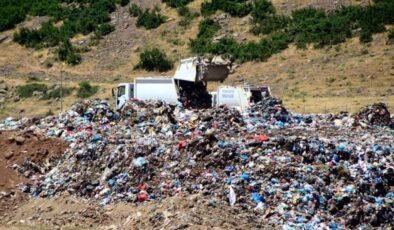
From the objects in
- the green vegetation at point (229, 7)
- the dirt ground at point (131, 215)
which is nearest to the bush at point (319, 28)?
the green vegetation at point (229, 7)

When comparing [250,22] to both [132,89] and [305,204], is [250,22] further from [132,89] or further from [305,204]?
[305,204]

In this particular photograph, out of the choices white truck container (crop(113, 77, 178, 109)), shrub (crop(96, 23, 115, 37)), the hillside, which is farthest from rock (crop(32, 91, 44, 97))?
white truck container (crop(113, 77, 178, 109))

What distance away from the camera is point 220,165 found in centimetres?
1271

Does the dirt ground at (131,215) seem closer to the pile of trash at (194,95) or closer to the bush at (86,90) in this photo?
the pile of trash at (194,95)

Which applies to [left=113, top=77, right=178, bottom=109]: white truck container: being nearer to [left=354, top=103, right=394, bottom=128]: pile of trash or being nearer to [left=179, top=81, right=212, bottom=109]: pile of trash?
[left=179, top=81, right=212, bottom=109]: pile of trash

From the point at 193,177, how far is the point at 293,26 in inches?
1089

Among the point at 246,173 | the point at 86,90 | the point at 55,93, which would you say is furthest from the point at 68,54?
the point at 246,173

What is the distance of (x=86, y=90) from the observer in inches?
1335

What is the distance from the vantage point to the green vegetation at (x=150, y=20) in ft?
144

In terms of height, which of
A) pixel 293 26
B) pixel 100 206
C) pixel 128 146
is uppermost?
pixel 293 26

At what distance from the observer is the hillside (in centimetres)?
2953

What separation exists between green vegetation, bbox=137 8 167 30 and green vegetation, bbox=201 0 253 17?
283cm

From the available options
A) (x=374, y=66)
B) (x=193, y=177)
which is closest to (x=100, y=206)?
(x=193, y=177)

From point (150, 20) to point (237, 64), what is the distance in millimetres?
9545
